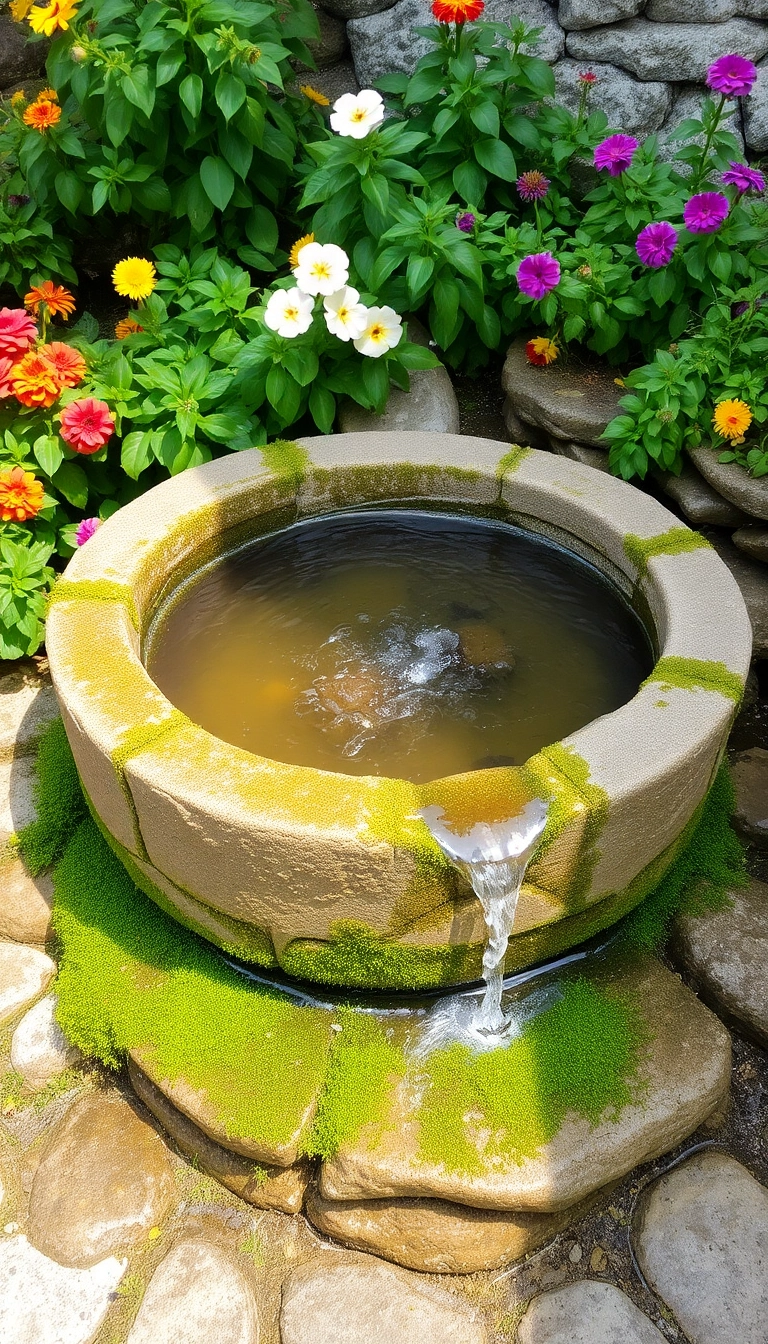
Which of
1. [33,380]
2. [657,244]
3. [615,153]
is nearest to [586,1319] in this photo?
[33,380]

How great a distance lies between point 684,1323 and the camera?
197 centimetres

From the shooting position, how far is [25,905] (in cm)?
268

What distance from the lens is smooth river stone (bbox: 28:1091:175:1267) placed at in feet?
Answer: 6.93

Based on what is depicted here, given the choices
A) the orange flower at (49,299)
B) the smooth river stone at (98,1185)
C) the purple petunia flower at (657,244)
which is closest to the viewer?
the smooth river stone at (98,1185)

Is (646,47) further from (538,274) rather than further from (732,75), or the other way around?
(538,274)

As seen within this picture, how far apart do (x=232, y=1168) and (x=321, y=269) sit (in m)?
2.53

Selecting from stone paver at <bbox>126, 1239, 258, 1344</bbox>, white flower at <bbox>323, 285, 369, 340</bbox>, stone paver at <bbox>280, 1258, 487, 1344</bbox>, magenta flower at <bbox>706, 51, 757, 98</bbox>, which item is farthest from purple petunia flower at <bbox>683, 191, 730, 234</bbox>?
stone paver at <bbox>126, 1239, 258, 1344</bbox>

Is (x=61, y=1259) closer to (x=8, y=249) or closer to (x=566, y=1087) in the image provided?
(x=566, y=1087)

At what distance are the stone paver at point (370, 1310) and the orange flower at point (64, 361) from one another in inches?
105

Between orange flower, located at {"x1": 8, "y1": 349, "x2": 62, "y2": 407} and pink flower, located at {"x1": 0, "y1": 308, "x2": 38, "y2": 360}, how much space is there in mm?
30

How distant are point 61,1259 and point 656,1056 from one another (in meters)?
1.41

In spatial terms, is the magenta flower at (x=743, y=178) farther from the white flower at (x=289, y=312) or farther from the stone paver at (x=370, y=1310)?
the stone paver at (x=370, y=1310)

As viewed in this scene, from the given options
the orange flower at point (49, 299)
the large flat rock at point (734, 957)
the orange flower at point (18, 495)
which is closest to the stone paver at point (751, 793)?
the large flat rock at point (734, 957)

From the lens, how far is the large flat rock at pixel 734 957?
237 cm
